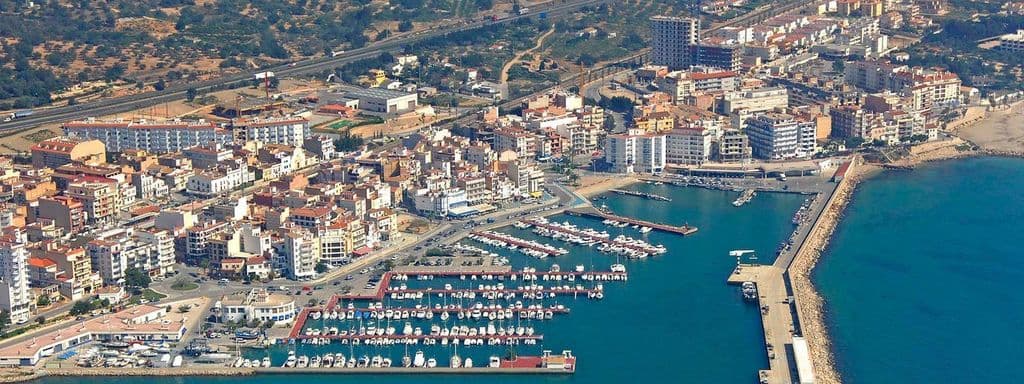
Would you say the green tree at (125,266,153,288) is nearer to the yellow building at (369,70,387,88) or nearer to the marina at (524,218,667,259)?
the marina at (524,218,667,259)

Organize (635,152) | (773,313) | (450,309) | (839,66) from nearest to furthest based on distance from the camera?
(773,313) < (450,309) < (635,152) < (839,66)

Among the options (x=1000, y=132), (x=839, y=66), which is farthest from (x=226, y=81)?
(x=1000, y=132)

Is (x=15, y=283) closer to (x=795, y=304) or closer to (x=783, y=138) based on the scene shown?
(x=795, y=304)

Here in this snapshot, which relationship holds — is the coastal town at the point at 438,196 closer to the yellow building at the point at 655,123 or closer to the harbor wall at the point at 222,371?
the harbor wall at the point at 222,371

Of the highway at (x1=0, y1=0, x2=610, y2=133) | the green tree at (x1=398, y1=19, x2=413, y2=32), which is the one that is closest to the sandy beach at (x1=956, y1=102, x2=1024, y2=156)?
the highway at (x1=0, y1=0, x2=610, y2=133)

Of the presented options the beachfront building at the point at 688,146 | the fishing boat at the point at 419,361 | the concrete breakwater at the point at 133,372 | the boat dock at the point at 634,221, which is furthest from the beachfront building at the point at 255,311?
the beachfront building at the point at 688,146
